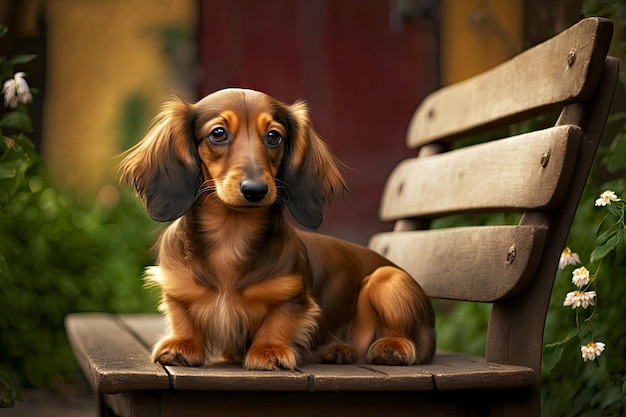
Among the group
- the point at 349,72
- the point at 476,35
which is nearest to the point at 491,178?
the point at 476,35

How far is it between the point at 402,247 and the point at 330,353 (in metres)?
1.04

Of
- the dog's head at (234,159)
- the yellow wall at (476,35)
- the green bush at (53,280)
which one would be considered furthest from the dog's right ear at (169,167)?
the yellow wall at (476,35)

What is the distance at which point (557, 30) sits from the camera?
3998mm

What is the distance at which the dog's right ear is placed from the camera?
8.70 feet

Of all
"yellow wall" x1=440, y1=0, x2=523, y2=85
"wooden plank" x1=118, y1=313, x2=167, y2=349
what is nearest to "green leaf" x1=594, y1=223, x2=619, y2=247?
"wooden plank" x1=118, y1=313, x2=167, y2=349

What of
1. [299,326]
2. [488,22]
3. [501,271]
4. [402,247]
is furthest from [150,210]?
[488,22]

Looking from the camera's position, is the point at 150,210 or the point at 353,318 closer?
the point at 150,210

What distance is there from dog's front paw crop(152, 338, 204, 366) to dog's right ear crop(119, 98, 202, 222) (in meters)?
0.32

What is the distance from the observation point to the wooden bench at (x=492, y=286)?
2391 mm

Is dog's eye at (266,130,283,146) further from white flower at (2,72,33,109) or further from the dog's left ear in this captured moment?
white flower at (2,72,33,109)

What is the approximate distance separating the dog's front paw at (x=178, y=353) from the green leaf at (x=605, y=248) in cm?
104

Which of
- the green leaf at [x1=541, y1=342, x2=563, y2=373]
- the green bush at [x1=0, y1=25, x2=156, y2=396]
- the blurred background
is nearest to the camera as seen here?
the green leaf at [x1=541, y1=342, x2=563, y2=373]

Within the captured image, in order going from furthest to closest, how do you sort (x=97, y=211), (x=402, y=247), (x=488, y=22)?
(x=97, y=211) < (x=488, y=22) < (x=402, y=247)

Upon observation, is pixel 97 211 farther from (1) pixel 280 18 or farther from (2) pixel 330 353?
(2) pixel 330 353
